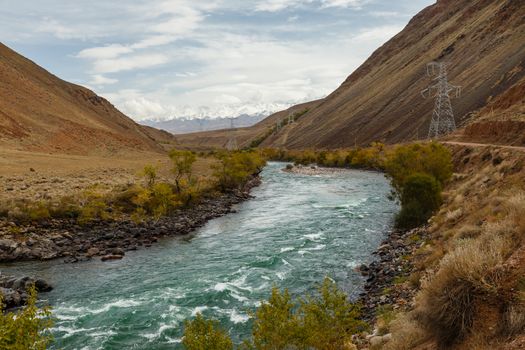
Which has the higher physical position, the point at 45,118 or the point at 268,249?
the point at 45,118

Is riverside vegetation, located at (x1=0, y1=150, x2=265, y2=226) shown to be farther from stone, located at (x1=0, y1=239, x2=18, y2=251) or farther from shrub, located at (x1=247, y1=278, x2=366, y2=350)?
shrub, located at (x1=247, y1=278, x2=366, y2=350)

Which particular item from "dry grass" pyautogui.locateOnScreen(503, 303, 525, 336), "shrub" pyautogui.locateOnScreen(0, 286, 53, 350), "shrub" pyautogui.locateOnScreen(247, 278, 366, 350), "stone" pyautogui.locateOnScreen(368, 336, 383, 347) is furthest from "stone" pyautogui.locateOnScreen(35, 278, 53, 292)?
"dry grass" pyautogui.locateOnScreen(503, 303, 525, 336)

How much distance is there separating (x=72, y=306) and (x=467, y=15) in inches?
6194

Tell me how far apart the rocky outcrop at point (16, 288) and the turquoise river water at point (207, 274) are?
890 mm

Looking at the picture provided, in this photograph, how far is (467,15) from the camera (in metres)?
142

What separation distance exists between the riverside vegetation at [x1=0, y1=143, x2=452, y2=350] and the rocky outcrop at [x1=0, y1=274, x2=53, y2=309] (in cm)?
1132

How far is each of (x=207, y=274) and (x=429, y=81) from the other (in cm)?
11326

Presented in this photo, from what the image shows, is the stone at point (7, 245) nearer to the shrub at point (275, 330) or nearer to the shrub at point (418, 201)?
the shrub at point (275, 330)

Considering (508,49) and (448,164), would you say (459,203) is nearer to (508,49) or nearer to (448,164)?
(448,164)

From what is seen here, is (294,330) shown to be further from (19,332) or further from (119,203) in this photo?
(119,203)

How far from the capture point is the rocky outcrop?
2300 centimetres

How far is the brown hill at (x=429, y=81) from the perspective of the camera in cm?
8444

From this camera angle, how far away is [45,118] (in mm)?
92562

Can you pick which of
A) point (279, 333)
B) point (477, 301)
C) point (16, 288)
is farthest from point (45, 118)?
point (477, 301)
